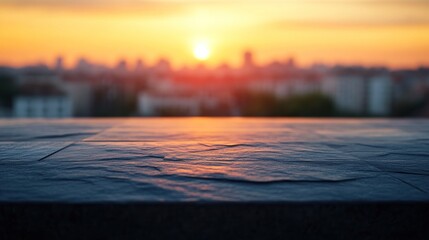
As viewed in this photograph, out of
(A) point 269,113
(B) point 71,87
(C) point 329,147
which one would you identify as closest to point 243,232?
(C) point 329,147

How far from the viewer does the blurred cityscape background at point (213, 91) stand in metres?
51.6

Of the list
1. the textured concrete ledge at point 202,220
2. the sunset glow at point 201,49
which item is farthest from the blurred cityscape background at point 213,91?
the textured concrete ledge at point 202,220

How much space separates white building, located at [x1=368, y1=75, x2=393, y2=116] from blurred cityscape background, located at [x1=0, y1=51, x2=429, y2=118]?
164 millimetres

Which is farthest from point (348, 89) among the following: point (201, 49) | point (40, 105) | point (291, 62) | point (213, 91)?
point (40, 105)

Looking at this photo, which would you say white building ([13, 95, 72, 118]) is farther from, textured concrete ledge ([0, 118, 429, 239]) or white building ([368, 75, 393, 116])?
white building ([368, 75, 393, 116])

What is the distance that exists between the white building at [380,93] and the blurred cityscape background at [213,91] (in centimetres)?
16

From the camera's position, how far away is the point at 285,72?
83.8 metres

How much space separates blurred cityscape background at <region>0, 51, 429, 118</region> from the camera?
169 ft

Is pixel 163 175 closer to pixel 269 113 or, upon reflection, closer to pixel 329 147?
pixel 329 147

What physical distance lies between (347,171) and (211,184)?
66cm

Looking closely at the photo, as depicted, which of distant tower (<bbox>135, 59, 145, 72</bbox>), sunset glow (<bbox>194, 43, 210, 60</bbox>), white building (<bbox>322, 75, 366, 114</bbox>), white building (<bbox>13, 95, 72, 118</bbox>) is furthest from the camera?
distant tower (<bbox>135, 59, 145, 72</bbox>)

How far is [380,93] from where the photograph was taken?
251 ft

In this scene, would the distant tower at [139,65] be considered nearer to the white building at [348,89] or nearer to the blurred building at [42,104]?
the white building at [348,89]

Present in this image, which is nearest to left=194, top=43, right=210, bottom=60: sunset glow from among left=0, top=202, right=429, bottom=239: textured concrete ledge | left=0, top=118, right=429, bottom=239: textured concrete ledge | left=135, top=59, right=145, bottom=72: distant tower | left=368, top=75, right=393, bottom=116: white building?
left=368, top=75, right=393, bottom=116: white building
